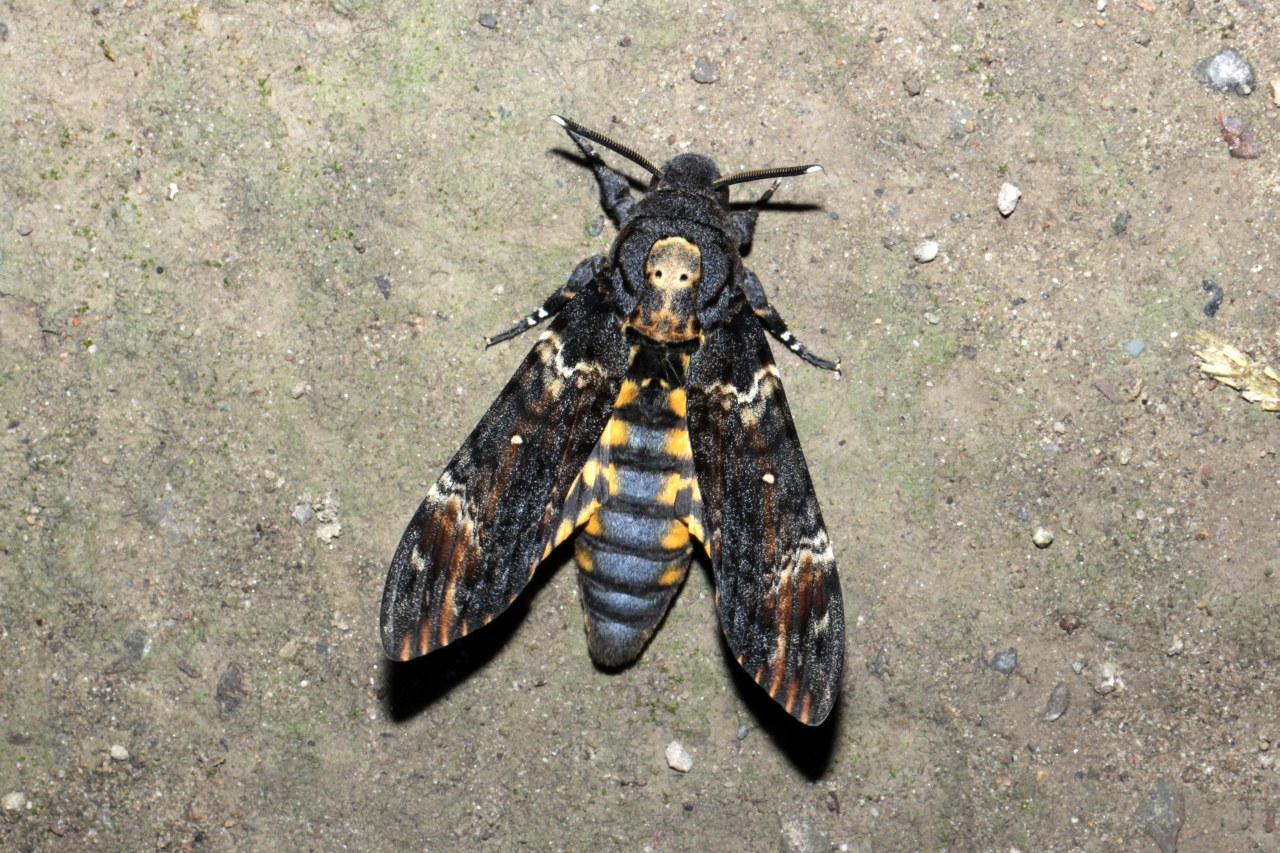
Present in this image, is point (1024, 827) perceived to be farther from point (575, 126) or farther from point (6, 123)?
point (6, 123)

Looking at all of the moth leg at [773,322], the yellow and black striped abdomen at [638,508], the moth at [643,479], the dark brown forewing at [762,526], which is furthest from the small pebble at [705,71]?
the yellow and black striped abdomen at [638,508]

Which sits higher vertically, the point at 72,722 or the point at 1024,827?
the point at 72,722

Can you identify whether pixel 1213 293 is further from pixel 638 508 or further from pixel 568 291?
pixel 568 291

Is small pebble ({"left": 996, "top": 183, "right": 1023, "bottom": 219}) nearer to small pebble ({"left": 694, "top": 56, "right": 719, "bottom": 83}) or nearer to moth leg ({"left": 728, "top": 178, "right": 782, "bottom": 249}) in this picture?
moth leg ({"left": 728, "top": 178, "right": 782, "bottom": 249})

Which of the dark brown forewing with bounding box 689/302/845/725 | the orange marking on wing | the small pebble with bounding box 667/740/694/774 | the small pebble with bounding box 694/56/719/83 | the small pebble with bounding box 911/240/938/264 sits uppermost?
the small pebble with bounding box 694/56/719/83

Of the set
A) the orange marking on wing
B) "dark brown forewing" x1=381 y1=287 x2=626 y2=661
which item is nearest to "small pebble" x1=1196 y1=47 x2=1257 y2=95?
the orange marking on wing

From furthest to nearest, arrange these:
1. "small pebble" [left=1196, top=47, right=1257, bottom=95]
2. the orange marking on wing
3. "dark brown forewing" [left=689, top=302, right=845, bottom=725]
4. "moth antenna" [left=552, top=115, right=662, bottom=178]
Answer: "small pebble" [left=1196, top=47, right=1257, bottom=95]
"moth antenna" [left=552, top=115, right=662, bottom=178]
the orange marking on wing
"dark brown forewing" [left=689, top=302, right=845, bottom=725]

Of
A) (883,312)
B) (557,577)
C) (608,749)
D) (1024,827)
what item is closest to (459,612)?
(557,577)
